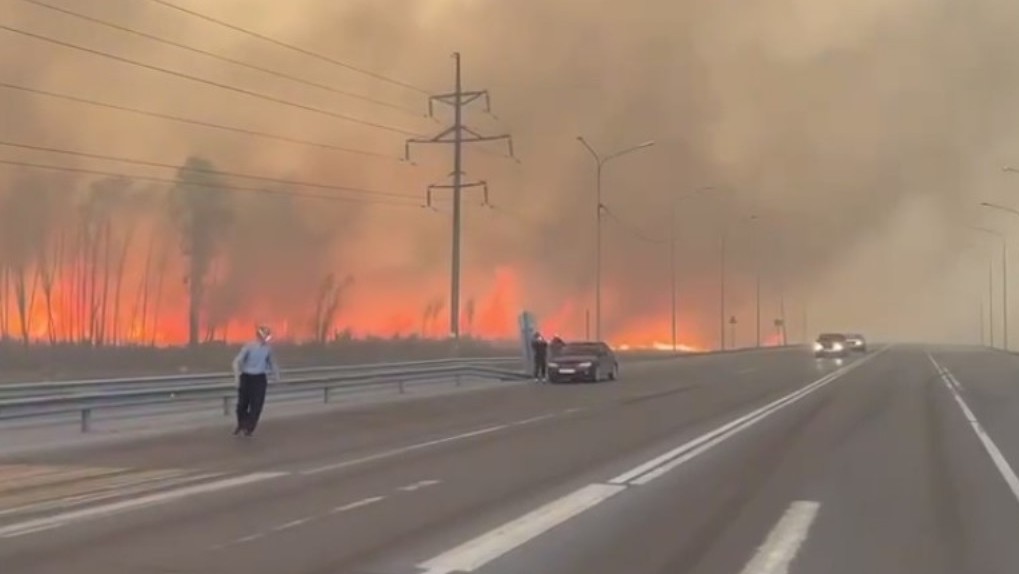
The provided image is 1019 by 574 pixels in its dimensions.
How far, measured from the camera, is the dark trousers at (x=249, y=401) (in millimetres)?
20469

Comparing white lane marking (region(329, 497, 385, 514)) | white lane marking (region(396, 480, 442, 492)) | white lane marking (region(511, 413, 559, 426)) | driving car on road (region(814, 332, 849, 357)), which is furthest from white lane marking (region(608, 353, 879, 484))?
driving car on road (region(814, 332, 849, 357))

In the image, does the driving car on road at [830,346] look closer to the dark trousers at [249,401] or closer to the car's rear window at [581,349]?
the car's rear window at [581,349]

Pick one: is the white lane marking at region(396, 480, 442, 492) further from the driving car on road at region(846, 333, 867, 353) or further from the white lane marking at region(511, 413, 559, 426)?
the driving car on road at region(846, 333, 867, 353)

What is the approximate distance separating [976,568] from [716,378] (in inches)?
1553

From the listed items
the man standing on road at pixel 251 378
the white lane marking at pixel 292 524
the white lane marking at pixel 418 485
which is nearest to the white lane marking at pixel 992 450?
the white lane marking at pixel 418 485

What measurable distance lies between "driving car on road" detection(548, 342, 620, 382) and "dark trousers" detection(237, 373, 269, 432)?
24309mm

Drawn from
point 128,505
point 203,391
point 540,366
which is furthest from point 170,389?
point 540,366

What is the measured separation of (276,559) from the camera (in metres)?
8.82

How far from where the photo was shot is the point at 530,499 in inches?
487

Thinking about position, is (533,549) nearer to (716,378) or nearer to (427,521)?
(427,521)

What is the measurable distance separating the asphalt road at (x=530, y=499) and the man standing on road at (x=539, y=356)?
19.9 metres

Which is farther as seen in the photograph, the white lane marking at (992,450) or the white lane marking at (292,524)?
the white lane marking at (992,450)

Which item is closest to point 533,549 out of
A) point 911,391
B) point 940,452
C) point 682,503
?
point 682,503

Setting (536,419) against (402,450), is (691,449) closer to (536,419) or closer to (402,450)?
(402,450)
